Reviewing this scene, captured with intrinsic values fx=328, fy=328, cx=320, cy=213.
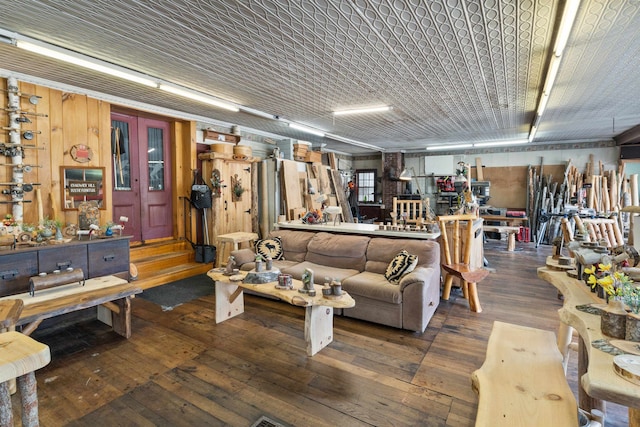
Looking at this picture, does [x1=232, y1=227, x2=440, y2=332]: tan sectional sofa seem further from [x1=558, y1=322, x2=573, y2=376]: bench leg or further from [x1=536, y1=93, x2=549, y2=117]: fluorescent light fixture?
[x1=536, y1=93, x2=549, y2=117]: fluorescent light fixture

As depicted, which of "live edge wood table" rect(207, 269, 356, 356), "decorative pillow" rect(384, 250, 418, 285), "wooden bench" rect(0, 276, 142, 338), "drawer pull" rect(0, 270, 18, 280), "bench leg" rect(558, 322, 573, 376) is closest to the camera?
"bench leg" rect(558, 322, 573, 376)

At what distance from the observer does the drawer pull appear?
10.1 ft

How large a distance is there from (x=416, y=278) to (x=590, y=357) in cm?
210

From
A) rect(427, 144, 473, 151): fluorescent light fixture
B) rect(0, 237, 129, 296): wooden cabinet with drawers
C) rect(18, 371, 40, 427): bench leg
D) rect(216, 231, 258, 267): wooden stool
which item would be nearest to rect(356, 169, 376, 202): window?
rect(427, 144, 473, 151): fluorescent light fixture

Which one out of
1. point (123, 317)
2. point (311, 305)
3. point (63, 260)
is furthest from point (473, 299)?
point (63, 260)

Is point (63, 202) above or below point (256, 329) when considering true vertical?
above

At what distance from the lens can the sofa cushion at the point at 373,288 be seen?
11.3 feet

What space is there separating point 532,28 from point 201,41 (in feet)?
9.71

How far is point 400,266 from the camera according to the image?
12.1 ft

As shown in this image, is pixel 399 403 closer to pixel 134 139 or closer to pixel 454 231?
pixel 454 231

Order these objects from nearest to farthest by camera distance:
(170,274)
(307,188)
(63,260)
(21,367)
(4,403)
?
1. (21,367)
2. (4,403)
3. (63,260)
4. (170,274)
5. (307,188)

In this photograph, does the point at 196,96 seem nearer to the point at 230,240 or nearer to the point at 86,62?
the point at 86,62

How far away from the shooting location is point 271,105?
17.5 feet

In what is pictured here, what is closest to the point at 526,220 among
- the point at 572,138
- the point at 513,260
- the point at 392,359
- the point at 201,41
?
the point at 572,138
